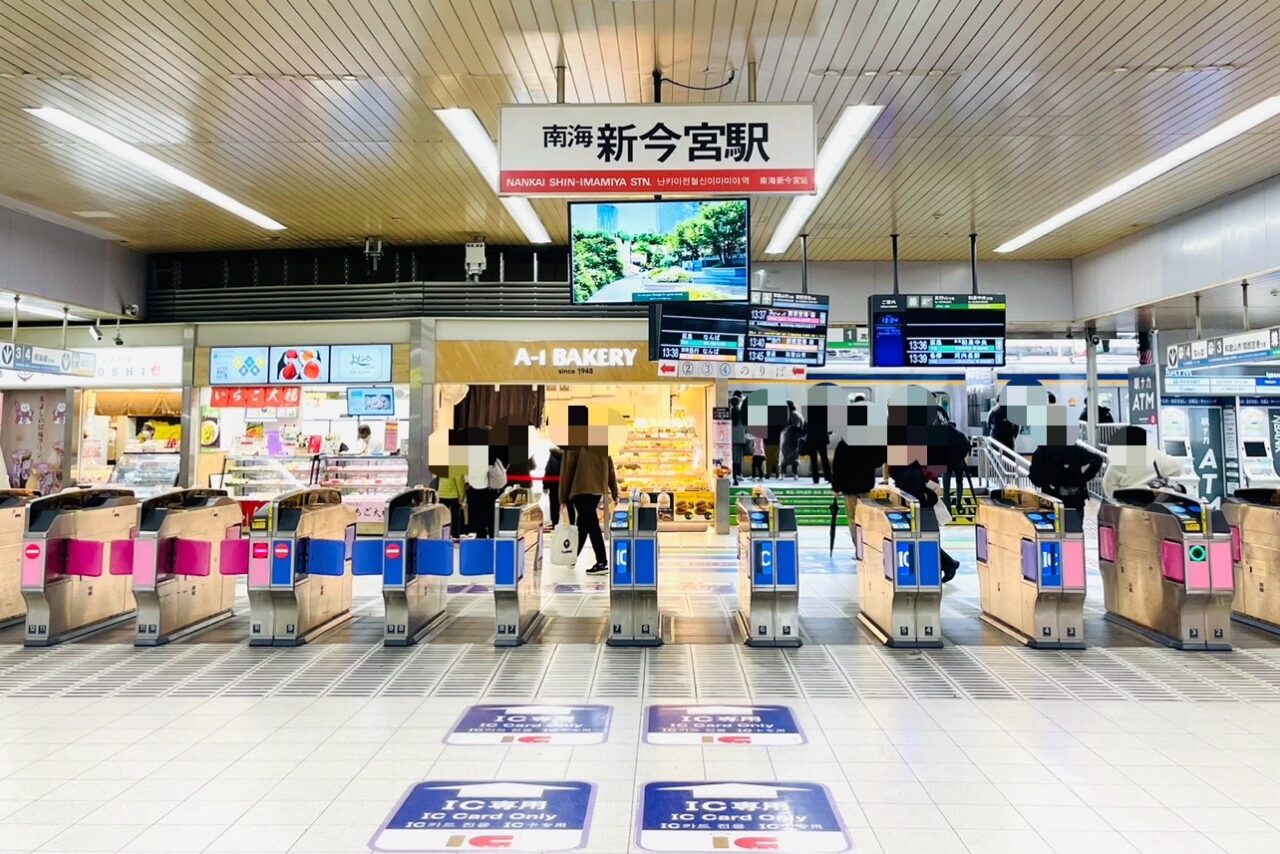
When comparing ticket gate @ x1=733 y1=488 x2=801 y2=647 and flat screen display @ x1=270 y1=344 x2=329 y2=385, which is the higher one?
flat screen display @ x1=270 y1=344 x2=329 y2=385

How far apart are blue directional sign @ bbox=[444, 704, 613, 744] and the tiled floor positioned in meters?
0.08

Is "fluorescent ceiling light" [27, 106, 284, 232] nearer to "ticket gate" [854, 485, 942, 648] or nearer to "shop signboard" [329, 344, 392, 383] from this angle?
"shop signboard" [329, 344, 392, 383]

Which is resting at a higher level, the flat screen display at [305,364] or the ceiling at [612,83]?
the ceiling at [612,83]

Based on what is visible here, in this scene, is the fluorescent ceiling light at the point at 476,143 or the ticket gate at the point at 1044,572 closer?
the ticket gate at the point at 1044,572

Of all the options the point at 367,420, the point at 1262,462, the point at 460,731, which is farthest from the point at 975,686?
the point at 1262,462

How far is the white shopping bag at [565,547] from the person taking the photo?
8500 mm

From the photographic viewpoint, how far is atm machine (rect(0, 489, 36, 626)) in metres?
6.03

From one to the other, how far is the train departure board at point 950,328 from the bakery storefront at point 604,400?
334cm

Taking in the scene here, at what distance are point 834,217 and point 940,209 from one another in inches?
45.1

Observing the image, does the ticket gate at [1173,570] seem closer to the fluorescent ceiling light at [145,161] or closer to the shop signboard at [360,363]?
the shop signboard at [360,363]

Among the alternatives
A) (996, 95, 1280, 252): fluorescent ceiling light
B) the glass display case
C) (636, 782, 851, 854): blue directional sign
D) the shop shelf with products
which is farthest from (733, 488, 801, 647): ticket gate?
the glass display case

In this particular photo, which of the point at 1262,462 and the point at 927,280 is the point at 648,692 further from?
the point at 1262,462

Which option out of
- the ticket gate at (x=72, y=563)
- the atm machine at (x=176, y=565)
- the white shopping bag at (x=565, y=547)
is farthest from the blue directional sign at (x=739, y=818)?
the white shopping bag at (x=565, y=547)

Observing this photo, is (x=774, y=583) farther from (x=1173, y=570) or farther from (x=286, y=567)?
(x=286, y=567)
